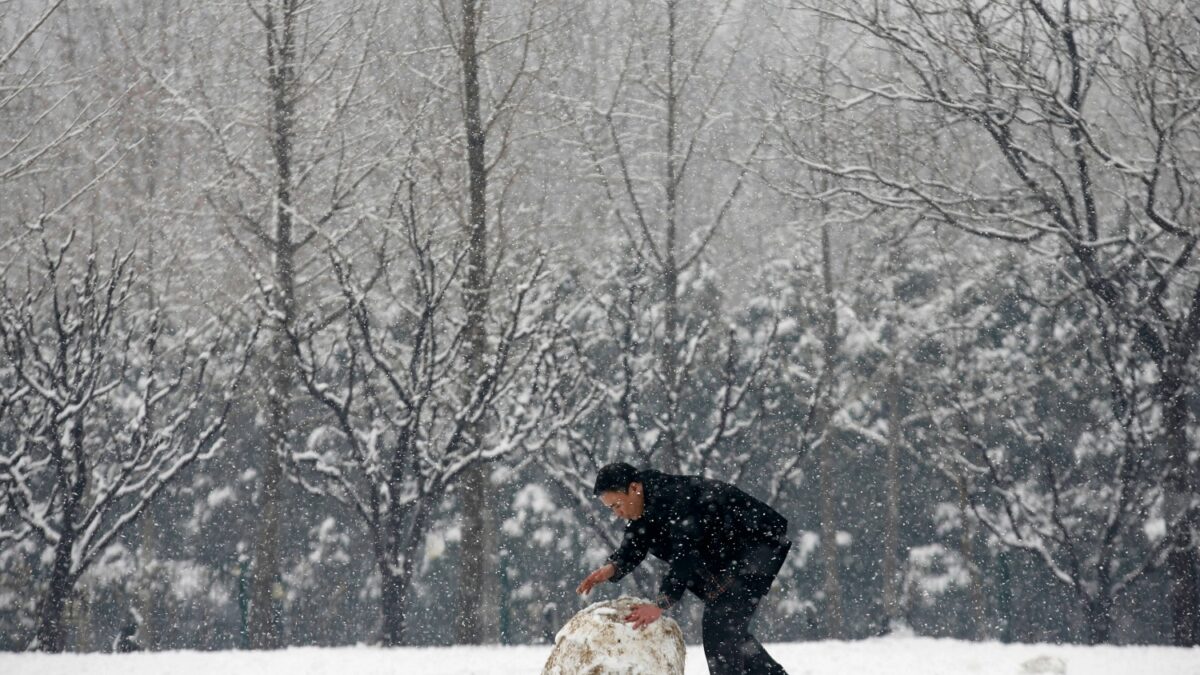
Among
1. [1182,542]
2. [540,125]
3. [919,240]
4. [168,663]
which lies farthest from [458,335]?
[919,240]

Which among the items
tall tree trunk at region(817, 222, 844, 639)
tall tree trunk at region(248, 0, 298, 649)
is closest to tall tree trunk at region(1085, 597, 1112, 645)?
tall tree trunk at region(817, 222, 844, 639)

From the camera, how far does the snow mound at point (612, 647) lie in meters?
4.39

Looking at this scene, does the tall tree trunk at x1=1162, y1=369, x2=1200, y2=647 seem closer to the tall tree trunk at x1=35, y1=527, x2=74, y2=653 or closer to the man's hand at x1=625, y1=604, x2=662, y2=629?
the man's hand at x1=625, y1=604, x2=662, y2=629

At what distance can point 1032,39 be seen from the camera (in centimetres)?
866

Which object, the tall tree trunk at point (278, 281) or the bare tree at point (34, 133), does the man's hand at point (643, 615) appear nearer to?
the tall tree trunk at point (278, 281)

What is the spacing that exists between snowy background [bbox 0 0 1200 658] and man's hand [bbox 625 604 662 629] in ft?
12.3

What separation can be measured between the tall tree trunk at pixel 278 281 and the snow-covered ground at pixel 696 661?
93.6 inches

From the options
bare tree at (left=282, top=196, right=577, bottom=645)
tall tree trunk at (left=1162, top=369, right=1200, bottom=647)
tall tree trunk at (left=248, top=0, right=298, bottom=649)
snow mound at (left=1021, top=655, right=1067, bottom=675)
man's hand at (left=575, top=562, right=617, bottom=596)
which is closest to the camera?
man's hand at (left=575, top=562, right=617, bottom=596)

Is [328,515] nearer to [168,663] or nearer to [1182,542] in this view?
[168,663]

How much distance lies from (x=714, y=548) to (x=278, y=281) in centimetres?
775

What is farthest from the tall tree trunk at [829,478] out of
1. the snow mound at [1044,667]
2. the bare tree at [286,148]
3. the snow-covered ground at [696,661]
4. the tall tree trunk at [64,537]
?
the tall tree trunk at [64,537]

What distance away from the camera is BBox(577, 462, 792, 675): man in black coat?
4891mm

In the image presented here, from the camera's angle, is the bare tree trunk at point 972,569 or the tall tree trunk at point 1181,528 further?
the bare tree trunk at point 972,569

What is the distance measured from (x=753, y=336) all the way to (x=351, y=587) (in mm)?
8133
